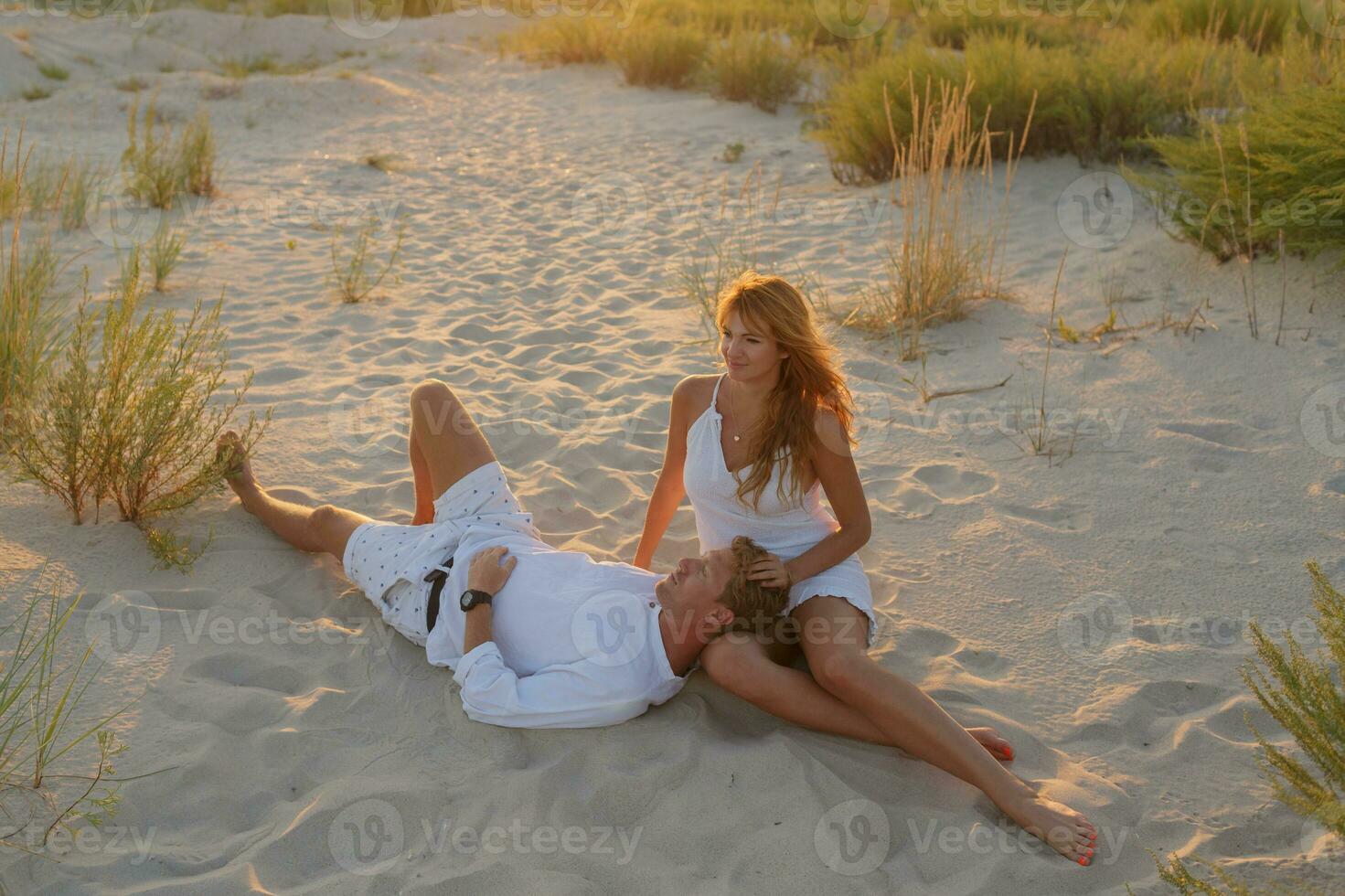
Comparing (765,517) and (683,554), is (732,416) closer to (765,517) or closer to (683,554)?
(765,517)

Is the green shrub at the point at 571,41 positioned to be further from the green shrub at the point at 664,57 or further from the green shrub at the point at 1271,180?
the green shrub at the point at 1271,180

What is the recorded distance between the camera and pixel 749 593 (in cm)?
279

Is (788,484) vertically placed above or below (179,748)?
above

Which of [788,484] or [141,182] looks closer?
[788,484]

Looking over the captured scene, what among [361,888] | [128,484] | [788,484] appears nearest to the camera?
[361,888]

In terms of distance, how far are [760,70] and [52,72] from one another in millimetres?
7195

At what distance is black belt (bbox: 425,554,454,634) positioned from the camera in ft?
9.90

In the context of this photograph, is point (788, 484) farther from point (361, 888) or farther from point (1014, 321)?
point (1014, 321)

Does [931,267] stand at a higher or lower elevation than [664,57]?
lower

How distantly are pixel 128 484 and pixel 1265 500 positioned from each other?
3.74 metres

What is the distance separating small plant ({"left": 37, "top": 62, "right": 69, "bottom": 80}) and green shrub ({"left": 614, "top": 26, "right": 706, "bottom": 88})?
5.71m

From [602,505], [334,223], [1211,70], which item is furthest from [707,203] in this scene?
[602,505]

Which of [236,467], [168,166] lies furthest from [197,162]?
[236,467]

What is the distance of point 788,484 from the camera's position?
301 centimetres
